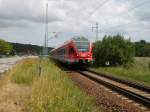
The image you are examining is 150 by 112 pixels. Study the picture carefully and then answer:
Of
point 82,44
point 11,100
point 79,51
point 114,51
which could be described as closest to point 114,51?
point 114,51

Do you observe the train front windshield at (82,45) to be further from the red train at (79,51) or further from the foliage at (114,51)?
the foliage at (114,51)

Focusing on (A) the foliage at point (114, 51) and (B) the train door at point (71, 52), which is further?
(A) the foliage at point (114, 51)

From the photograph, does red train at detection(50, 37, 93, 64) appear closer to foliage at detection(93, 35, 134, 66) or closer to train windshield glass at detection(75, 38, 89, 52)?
train windshield glass at detection(75, 38, 89, 52)

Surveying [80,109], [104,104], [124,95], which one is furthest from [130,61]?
Answer: [80,109]

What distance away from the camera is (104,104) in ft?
52.6

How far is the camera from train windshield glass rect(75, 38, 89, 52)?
142 ft

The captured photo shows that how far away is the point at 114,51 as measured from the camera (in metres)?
48.8

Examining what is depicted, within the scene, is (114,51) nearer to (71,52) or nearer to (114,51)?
(114,51)

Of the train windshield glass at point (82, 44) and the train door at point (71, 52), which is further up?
the train windshield glass at point (82, 44)

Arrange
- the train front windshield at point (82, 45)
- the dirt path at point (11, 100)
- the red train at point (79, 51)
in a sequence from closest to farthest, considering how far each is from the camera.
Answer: the dirt path at point (11, 100)
the red train at point (79, 51)
the train front windshield at point (82, 45)

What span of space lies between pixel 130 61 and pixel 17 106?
113 ft

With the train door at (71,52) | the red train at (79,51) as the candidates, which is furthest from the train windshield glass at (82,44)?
the train door at (71,52)

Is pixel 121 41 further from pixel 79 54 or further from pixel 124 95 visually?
pixel 124 95

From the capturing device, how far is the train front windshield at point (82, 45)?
43281 millimetres
